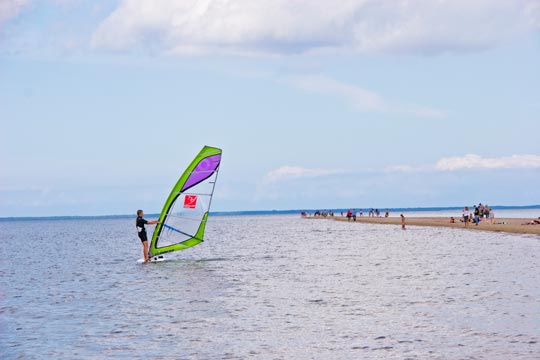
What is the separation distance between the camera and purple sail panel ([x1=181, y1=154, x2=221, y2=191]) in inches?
1318

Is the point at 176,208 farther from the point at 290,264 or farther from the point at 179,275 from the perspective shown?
the point at 290,264

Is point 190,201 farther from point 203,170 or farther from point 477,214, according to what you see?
point 477,214

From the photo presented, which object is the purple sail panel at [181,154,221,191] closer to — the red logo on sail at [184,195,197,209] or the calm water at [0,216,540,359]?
the red logo on sail at [184,195,197,209]

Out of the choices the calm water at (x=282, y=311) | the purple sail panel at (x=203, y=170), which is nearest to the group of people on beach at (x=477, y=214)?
the calm water at (x=282, y=311)

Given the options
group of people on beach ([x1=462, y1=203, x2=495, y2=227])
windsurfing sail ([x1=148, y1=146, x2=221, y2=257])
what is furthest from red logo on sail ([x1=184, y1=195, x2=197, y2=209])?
group of people on beach ([x1=462, y1=203, x2=495, y2=227])

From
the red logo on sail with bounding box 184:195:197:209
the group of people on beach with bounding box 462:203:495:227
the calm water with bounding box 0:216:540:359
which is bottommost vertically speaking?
the calm water with bounding box 0:216:540:359

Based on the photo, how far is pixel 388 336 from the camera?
15.8 m

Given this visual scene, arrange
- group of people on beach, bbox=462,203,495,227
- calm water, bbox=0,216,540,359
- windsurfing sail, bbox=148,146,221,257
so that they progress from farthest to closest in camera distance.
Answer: group of people on beach, bbox=462,203,495,227, windsurfing sail, bbox=148,146,221,257, calm water, bbox=0,216,540,359

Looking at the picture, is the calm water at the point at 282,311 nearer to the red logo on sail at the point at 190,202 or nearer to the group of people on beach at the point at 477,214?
the red logo on sail at the point at 190,202

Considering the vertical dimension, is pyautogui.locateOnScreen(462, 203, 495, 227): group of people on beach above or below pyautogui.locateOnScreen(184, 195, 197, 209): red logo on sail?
above

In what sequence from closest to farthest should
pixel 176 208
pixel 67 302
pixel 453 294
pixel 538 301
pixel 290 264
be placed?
1. pixel 538 301
2. pixel 453 294
3. pixel 67 302
4. pixel 176 208
5. pixel 290 264

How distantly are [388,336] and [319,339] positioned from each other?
1.43 m

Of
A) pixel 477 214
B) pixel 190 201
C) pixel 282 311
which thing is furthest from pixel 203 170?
pixel 477 214

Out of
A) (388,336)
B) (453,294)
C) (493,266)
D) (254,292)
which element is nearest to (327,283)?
(254,292)
